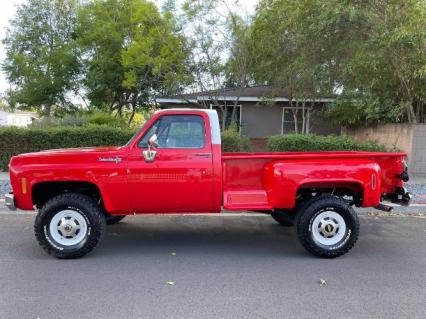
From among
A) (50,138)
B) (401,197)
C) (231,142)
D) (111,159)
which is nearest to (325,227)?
(401,197)

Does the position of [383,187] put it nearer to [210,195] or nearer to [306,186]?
[306,186]

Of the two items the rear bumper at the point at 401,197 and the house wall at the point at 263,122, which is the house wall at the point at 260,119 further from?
the rear bumper at the point at 401,197

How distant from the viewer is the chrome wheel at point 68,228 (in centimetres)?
545

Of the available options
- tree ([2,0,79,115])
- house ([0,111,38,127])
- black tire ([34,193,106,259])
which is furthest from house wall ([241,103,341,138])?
house ([0,111,38,127])

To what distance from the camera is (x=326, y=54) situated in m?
13.5

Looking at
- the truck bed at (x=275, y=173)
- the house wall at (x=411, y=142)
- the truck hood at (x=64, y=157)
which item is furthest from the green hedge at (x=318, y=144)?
the truck hood at (x=64, y=157)

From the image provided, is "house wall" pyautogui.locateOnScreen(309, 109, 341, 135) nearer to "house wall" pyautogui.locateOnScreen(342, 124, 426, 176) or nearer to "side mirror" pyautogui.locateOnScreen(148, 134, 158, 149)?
"house wall" pyautogui.locateOnScreen(342, 124, 426, 176)

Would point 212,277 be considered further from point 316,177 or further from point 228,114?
point 228,114

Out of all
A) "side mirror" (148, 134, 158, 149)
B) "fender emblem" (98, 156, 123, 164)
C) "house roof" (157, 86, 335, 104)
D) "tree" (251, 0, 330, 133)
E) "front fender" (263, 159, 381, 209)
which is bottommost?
"front fender" (263, 159, 381, 209)

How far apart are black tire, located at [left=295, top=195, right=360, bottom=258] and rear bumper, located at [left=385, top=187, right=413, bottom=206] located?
91 cm

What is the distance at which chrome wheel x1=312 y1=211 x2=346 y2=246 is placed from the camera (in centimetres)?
558

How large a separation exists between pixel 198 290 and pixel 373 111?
11223 mm

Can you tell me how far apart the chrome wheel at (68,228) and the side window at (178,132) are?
1225 millimetres

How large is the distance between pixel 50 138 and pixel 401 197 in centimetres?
992
